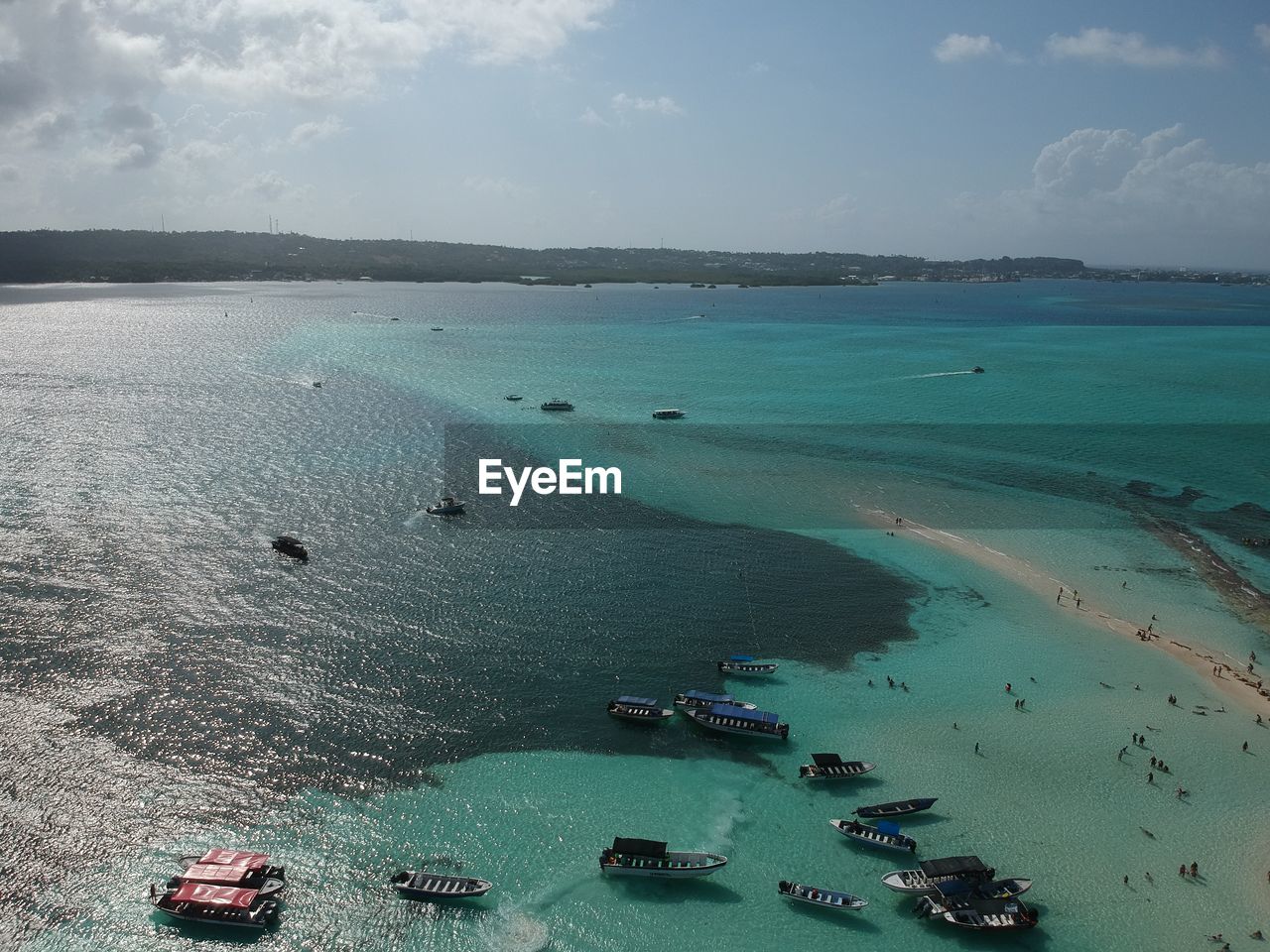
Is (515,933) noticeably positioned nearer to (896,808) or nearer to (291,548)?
(896,808)

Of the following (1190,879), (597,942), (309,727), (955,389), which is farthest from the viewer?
(955,389)

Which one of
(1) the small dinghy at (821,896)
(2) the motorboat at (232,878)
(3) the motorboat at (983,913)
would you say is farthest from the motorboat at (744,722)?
(2) the motorboat at (232,878)

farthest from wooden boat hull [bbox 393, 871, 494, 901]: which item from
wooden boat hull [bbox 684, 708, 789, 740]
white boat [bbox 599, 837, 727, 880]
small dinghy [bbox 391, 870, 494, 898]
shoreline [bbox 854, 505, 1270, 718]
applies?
shoreline [bbox 854, 505, 1270, 718]

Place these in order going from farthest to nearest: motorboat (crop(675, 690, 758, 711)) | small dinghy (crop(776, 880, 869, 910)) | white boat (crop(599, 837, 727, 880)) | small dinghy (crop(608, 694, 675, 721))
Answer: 1. motorboat (crop(675, 690, 758, 711))
2. small dinghy (crop(608, 694, 675, 721))
3. white boat (crop(599, 837, 727, 880))
4. small dinghy (crop(776, 880, 869, 910))

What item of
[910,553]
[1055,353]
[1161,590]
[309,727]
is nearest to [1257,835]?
[1161,590]

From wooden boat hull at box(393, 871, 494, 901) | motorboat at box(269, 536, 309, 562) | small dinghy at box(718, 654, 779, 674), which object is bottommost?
wooden boat hull at box(393, 871, 494, 901)

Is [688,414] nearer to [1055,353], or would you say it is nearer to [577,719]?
Answer: [577,719]

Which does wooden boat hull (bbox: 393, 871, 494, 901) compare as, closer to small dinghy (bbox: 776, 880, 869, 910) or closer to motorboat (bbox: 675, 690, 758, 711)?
small dinghy (bbox: 776, 880, 869, 910)
